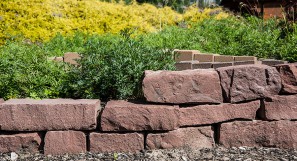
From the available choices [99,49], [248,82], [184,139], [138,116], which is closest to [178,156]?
[184,139]

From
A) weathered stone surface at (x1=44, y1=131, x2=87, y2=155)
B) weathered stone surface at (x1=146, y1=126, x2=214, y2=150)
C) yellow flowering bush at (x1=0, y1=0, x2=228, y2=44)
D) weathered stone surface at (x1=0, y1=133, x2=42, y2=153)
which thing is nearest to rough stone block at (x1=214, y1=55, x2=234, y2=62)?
weathered stone surface at (x1=146, y1=126, x2=214, y2=150)

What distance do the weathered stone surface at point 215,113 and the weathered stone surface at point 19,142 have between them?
1446 mm

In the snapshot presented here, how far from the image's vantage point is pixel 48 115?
379 cm

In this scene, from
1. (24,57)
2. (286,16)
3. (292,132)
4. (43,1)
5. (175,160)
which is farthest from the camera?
(43,1)

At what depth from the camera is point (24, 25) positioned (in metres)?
7.88

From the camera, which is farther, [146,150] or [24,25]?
[24,25]

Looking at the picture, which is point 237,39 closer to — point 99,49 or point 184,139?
point 99,49

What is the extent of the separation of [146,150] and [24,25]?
4977 millimetres

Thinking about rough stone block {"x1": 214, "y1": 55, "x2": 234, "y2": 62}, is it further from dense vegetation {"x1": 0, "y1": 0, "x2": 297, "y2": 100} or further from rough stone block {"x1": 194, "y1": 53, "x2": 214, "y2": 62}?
dense vegetation {"x1": 0, "y1": 0, "x2": 297, "y2": 100}

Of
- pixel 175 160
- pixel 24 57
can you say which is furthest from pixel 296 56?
pixel 24 57

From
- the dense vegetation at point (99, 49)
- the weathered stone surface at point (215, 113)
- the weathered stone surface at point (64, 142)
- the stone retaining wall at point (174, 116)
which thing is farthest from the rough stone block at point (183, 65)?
the weathered stone surface at point (64, 142)

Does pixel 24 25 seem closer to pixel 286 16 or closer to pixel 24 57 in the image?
pixel 24 57

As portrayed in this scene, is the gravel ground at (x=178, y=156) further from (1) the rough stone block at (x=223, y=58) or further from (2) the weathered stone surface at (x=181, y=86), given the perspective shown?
(1) the rough stone block at (x=223, y=58)

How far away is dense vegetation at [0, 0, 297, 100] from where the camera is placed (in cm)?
411
